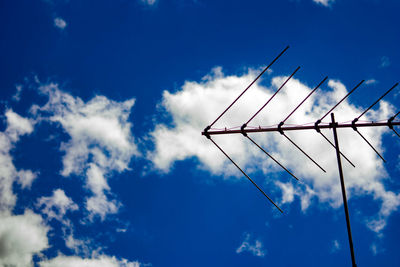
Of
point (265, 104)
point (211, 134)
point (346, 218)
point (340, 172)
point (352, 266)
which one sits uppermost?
point (265, 104)

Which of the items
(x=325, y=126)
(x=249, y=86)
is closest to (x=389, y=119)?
(x=325, y=126)

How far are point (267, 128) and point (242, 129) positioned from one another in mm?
835

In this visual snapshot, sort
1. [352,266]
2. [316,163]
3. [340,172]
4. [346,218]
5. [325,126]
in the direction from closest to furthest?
[352,266] < [346,218] < [340,172] < [325,126] < [316,163]

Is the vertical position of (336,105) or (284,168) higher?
(336,105)

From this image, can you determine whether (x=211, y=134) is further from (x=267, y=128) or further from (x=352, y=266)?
(x=352, y=266)

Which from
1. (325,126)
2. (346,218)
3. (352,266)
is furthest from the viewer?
(325,126)

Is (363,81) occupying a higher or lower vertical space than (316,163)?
higher

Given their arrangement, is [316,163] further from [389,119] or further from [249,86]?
[249,86]

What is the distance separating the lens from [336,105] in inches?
421

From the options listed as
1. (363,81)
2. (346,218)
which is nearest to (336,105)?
(363,81)

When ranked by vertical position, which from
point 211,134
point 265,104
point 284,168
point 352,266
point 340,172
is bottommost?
point 352,266

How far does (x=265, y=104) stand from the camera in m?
10.9

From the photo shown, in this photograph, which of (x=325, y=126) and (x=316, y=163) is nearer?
(x=325, y=126)

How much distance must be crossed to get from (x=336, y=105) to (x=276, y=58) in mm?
2765
